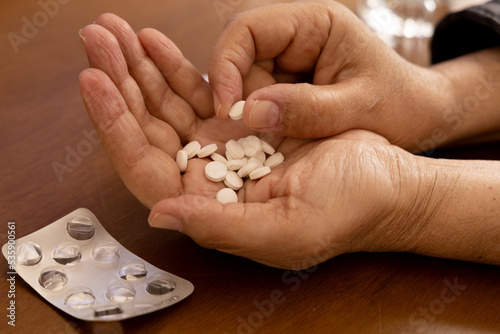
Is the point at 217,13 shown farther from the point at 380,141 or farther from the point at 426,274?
the point at 426,274

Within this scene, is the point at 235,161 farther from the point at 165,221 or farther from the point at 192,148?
the point at 165,221

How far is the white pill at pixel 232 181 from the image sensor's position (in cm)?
84

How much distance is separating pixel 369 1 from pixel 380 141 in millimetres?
853

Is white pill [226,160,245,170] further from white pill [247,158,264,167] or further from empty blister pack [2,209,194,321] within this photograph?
empty blister pack [2,209,194,321]

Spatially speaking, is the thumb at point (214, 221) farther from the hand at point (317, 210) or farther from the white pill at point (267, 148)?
the white pill at point (267, 148)

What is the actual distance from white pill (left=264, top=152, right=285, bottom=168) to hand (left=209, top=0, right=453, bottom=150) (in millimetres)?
43

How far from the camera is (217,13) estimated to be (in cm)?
162

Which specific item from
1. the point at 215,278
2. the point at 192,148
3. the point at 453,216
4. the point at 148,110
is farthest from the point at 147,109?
the point at 453,216

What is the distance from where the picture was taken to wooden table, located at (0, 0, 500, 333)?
2.32 ft

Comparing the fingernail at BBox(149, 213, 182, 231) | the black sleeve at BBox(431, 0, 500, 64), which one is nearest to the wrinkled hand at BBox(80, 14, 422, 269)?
the fingernail at BBox(149, 213, 182, 231)

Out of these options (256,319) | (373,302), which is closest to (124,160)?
(256,319)

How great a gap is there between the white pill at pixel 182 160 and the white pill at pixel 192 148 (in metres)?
0.02

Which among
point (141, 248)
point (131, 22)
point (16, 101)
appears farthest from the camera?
point (131, 22)

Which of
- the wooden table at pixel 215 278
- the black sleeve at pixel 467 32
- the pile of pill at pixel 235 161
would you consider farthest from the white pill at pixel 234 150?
the black sleeve at pixel 467 32
